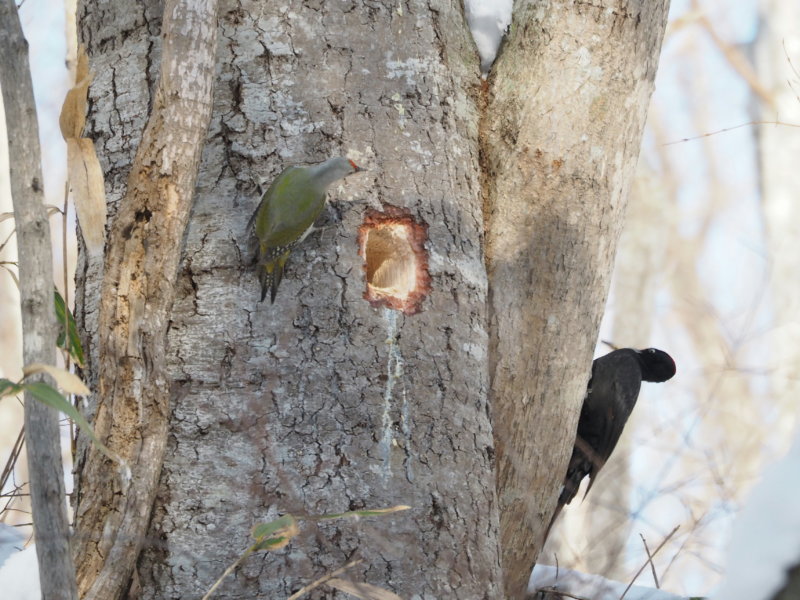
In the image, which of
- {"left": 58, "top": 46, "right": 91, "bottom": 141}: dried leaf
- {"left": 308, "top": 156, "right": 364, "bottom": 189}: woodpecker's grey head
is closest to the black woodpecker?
{"left": 308, "top": 156, "right": 364, "bottom": 189}: woodpecker's grey head

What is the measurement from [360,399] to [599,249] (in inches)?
37.1

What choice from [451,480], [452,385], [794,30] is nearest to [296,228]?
[452,385]

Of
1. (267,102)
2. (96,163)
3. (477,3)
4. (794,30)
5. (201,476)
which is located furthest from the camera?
(794,30)

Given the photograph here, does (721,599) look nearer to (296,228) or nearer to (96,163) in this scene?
(296,228)

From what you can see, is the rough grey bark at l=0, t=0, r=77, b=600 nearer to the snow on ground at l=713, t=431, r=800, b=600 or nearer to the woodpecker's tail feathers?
the woodpecker's tail feathers

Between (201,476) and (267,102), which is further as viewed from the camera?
(267,102)

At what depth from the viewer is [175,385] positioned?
2023 mm

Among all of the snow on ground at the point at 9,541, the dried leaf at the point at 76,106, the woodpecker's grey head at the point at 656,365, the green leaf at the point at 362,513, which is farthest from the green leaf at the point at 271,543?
the woodpecker's grey head at the point at 656,365

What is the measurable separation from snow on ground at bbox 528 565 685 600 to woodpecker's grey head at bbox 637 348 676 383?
4.49ft

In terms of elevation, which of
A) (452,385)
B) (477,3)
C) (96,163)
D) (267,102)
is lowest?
(452,385)

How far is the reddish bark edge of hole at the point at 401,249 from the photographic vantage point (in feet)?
7.18

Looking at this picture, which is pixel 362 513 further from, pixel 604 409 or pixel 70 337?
pixel 604 409

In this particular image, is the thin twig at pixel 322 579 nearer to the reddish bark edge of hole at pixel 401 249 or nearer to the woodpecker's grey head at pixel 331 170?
the reddish bark edge of hole at pixel 401 249

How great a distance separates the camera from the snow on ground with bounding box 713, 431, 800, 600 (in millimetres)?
860
